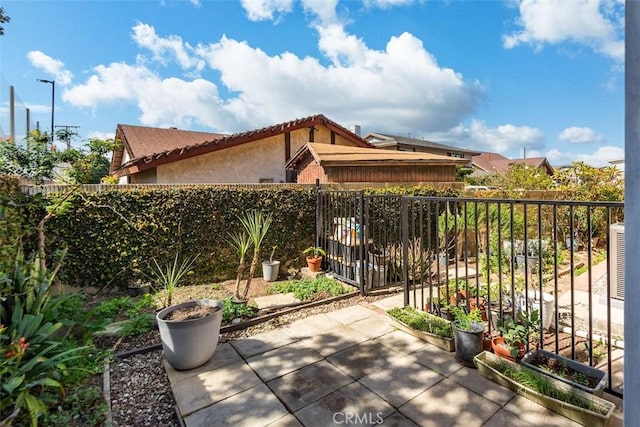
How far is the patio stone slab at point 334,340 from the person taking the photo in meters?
3.07

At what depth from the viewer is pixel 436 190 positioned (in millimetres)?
7969

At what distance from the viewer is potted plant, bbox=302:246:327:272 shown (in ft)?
18.9

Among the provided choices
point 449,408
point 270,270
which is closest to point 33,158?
point 270,270

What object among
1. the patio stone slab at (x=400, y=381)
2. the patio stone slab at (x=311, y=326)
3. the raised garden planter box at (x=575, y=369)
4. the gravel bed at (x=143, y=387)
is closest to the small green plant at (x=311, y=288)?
the patio stone slab at (x=311, y=326)

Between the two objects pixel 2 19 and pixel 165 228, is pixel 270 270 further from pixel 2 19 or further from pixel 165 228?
pixel 2 19

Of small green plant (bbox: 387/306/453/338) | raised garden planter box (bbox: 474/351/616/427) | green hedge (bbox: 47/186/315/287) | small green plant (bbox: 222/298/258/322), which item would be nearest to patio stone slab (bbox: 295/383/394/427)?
raised garden planter box (bbox: 474/351/616/427)

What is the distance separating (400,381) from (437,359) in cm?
54

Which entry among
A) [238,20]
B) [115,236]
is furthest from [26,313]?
[238,20]

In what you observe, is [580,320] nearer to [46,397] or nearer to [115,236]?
[46,397]

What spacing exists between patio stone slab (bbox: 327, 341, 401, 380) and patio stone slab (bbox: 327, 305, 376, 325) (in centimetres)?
63

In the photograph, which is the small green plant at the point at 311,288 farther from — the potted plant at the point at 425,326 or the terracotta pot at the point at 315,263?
the potted plant at the point at 425,326

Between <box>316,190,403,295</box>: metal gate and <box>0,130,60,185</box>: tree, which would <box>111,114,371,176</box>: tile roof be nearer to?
<box>0,130,60,185</box>: tree

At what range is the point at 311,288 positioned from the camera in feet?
15.9

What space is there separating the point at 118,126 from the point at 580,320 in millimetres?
16369
